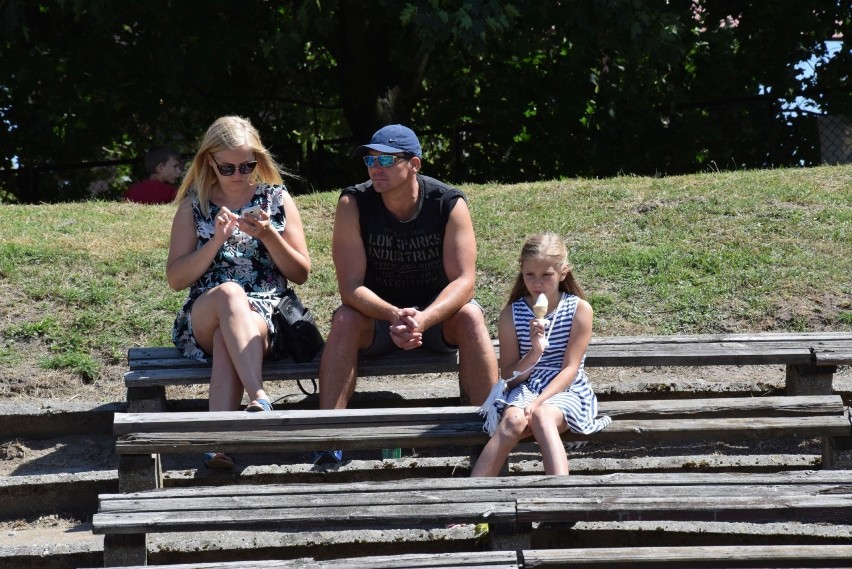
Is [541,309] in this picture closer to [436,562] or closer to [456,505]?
[456,505]

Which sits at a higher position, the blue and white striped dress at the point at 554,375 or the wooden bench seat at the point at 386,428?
the blue and white striped dress at the point at 554,375

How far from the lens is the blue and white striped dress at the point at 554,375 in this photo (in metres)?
4.41

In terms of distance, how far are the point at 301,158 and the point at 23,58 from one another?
3.03 m

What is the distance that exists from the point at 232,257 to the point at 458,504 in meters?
1.67

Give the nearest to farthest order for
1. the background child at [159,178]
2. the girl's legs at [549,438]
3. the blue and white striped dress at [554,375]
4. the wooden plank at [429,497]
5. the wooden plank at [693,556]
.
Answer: the wooden plank at [693,556], the wooden plank at [429,497], the girl's legs at [549,438], the blue and white striped dress at [554,375], the background child at [159,178]

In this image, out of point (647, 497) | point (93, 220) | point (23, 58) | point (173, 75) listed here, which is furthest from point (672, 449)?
point (23, 58)

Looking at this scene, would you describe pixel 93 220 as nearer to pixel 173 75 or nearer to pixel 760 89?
pixel 173 75

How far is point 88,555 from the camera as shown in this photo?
14.3 feet

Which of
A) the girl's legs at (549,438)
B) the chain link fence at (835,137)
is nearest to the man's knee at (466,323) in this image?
the girl's legs at (549,438)

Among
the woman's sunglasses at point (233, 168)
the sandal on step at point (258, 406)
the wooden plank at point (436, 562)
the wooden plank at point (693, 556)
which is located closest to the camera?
the wooden plank at point (436, 562)

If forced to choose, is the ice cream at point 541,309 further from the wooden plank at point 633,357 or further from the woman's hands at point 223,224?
the woman's hands at point 223,224

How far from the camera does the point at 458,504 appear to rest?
3998 mm

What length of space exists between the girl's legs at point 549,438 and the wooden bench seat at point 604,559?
368 millimetres

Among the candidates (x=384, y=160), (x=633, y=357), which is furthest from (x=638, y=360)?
(x=384, y=160)
